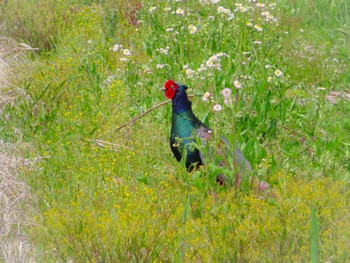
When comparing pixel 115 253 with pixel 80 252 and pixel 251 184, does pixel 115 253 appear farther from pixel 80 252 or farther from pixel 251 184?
pixel 251 184

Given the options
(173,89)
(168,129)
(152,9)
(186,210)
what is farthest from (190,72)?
(186,210)

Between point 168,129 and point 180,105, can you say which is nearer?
point 180,105

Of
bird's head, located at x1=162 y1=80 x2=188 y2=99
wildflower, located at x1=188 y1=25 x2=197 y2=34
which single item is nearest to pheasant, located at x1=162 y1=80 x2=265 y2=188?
bird's head, located at x1=162 y1=80 x2=188 y2=99

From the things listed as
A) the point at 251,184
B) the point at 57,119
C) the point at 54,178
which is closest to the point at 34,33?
the point at 57,119

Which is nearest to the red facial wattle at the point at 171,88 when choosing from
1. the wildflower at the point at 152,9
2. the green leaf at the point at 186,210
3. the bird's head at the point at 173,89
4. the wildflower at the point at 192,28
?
the bird's head at the point at 173,89

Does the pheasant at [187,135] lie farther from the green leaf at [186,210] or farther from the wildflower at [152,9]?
the wildflower at [152,9]

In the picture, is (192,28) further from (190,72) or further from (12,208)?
(12,208)

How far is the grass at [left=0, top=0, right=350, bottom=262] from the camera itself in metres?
3.59

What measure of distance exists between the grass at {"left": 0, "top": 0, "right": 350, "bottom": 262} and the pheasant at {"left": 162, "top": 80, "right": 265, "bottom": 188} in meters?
0.10

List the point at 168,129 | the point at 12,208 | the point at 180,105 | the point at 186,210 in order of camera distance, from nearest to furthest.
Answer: the point at 186,210 < the point at 12,208 < the point at 180,105 < the point at 168,129

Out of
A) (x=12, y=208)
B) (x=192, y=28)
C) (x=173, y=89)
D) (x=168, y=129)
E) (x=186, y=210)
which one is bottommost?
(x=168, y=129)

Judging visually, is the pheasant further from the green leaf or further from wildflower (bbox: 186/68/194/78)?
wildflower (bbox: 186/68/194/78)

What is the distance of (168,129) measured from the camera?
18.4ft

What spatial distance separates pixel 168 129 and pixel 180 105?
654 millimetres
